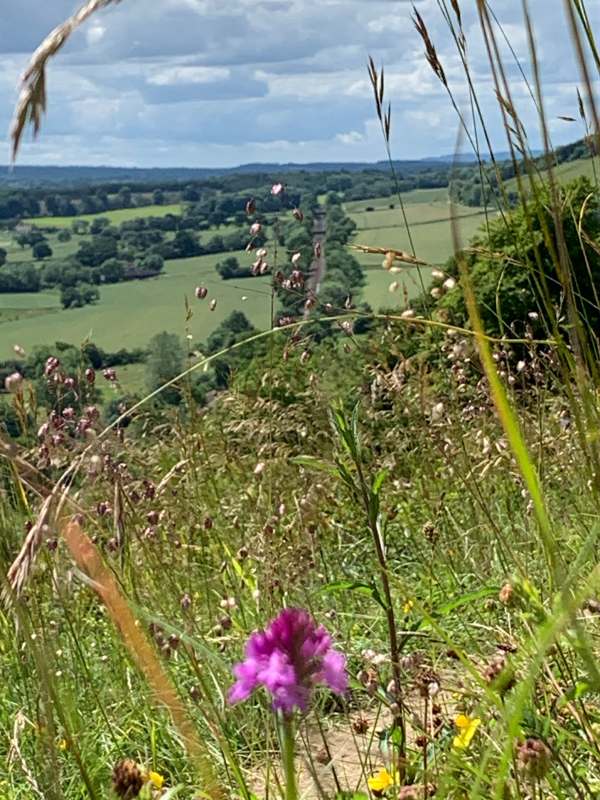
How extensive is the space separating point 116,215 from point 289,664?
5135cm

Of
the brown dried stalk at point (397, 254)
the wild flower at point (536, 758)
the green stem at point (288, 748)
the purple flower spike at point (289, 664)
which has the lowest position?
the wild flower at point (536, 758)

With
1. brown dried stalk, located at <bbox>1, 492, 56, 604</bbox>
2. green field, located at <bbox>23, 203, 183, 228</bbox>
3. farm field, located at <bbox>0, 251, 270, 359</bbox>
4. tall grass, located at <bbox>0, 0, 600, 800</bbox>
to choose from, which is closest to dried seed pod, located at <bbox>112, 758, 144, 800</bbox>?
tall grass, located at <bbox>0, 0, 600, 800</bbox>

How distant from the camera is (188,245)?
34906mm

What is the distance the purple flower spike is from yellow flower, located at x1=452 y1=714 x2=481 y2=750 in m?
0.53

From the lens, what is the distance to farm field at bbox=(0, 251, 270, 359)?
134 ft

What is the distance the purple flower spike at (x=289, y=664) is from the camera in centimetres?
88

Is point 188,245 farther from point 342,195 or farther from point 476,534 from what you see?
→ point 476,534

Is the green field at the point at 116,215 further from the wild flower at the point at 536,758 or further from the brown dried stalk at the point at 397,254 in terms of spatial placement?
the wild flower at the point at 536,758

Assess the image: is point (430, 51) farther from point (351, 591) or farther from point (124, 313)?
point (124, 313)

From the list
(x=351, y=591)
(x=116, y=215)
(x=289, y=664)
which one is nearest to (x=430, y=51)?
(x=289, y=664)

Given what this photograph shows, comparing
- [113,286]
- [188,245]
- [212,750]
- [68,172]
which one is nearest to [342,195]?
[188,245]

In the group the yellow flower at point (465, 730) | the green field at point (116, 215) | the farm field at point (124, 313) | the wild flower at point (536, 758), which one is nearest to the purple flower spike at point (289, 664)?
the wild flower at point (536, 758)

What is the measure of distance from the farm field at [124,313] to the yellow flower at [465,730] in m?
36.5

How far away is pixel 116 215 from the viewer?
50625mm
